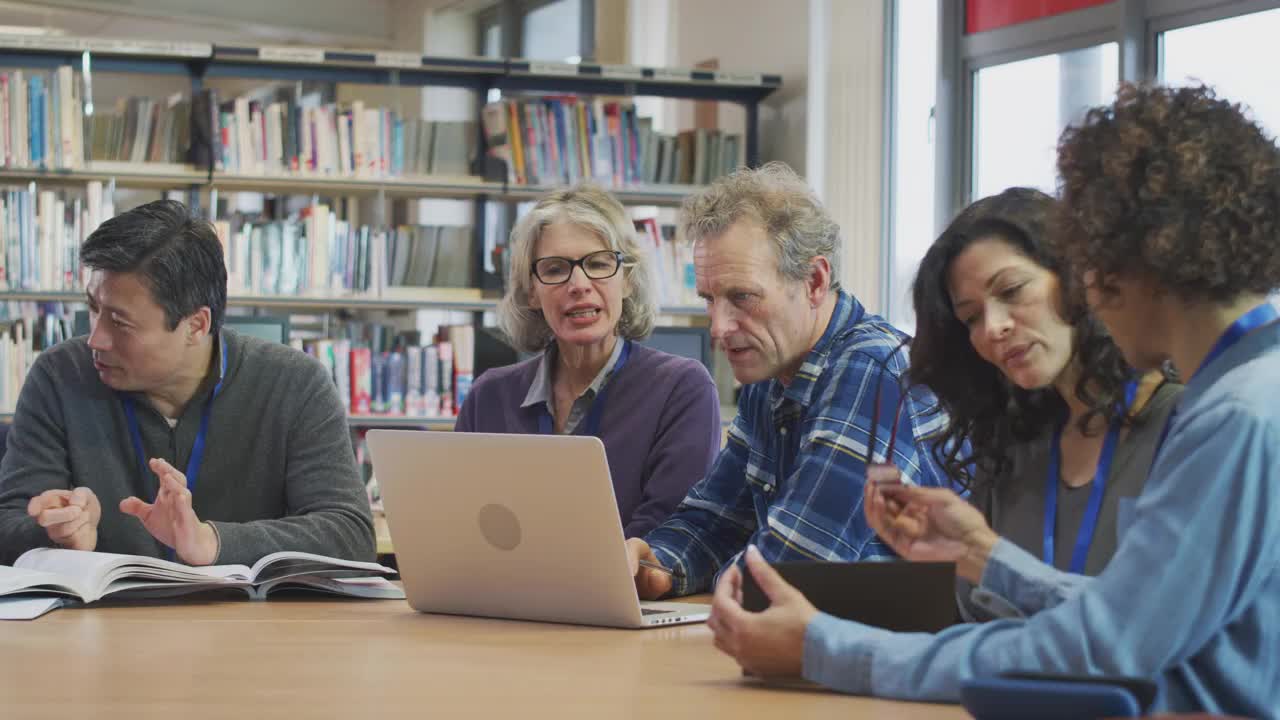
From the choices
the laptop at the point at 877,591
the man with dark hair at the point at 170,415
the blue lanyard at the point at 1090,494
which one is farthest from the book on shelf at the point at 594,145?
the laptop at the point at 877,591

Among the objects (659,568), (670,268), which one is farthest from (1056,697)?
(670,268)

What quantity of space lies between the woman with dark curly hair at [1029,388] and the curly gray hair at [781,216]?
346 mm

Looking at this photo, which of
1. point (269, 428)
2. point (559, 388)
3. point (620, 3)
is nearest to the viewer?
point (269, 428)

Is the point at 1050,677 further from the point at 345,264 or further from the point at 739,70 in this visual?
the point at 739,70

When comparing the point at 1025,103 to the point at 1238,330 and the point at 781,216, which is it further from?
the point at 1238,330

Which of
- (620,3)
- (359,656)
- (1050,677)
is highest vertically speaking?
(620,3)

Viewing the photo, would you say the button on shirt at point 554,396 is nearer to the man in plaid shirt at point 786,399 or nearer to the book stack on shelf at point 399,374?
the man in plaid shirt at point 786,399

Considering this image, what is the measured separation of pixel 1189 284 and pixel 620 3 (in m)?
6.29

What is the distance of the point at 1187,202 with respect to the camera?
1.13 meters

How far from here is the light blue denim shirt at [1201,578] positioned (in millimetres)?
1003

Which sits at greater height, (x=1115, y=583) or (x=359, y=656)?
(x=1115, y=583)

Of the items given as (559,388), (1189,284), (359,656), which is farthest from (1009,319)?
(559,388)

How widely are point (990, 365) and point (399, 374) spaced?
4.00 meters

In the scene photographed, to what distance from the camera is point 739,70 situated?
20.4 feet
